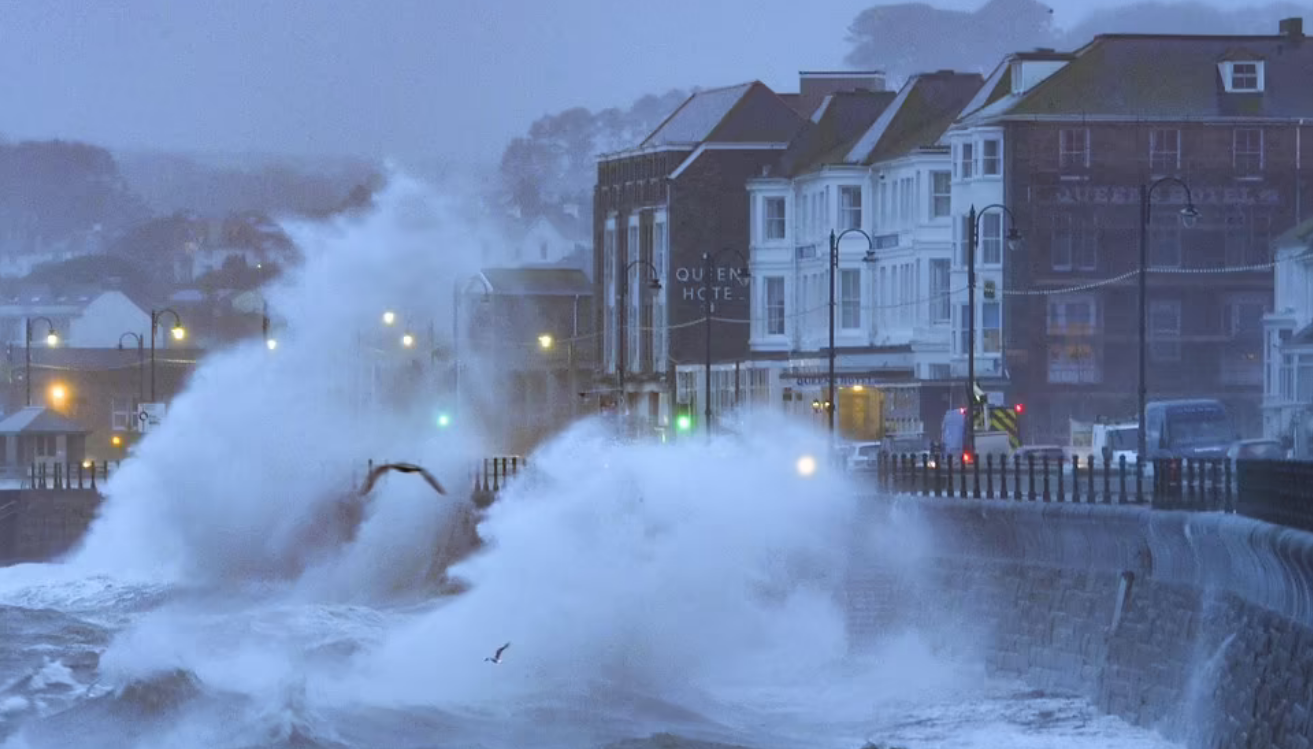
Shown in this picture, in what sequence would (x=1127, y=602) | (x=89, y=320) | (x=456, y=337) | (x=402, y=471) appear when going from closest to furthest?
(x=1127, y=602)
(x=402, y=471)
(x=456, y=337)
(x=89, y=320)

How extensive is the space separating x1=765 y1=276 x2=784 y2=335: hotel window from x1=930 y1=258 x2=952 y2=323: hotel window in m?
13.2

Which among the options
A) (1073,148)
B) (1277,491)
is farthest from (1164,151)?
(1277,491)

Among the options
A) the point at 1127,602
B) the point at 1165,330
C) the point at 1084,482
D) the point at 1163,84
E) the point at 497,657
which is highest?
the point at 1163,84

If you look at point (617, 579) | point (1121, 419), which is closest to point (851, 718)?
point (617, 579)

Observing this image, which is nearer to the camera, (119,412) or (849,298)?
(849,298)

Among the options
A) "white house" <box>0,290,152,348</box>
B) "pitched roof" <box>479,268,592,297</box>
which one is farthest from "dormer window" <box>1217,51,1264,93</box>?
"white house" <box>0,290,152,348</box>

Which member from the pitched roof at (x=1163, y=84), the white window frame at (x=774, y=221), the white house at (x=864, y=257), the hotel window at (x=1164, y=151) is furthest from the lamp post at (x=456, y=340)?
the hotel window at (x=1164, y=151)

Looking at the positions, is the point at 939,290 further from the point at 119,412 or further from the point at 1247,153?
the point at 119,412

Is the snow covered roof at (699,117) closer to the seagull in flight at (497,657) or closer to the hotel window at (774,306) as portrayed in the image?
the hotel window at (774,306)

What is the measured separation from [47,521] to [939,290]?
26159 millimetres

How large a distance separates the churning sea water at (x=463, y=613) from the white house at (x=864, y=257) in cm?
1689

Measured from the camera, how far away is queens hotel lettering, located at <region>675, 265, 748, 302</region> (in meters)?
104

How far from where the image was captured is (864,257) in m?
78.8

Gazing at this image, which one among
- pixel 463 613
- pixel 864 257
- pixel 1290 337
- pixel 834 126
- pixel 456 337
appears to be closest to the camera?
pixel 463 613
